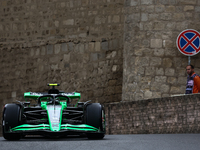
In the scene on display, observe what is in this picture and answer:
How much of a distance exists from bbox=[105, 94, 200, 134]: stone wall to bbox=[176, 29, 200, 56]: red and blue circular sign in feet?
8.31

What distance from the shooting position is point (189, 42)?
16750mm

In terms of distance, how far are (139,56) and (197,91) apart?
118 inches

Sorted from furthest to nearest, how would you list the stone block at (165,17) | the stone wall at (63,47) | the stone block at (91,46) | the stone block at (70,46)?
the stone block at (70,46) → the stone block at (91,46) → the stone wall at (63,47) → the stone block at (165,17)

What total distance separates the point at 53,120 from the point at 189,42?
24.3 ft

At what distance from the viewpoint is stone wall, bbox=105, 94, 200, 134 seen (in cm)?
1420

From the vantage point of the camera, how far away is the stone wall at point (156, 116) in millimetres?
14203

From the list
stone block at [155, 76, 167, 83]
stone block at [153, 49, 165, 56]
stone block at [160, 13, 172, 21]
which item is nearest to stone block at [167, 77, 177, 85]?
stone block at [155, 76, 167, 83]

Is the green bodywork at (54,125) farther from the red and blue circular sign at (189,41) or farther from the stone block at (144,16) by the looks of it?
A: the stone block at (144,16)

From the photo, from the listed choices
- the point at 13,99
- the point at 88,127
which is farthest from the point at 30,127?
the point at 13,99

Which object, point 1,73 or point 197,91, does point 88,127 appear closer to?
point 197,91

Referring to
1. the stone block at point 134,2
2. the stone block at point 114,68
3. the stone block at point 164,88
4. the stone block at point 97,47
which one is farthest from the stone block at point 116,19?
the stone block at point 164,88

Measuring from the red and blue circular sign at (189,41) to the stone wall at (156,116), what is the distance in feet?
8.31

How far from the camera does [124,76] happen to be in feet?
58.0

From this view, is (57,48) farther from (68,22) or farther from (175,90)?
(175,90)
